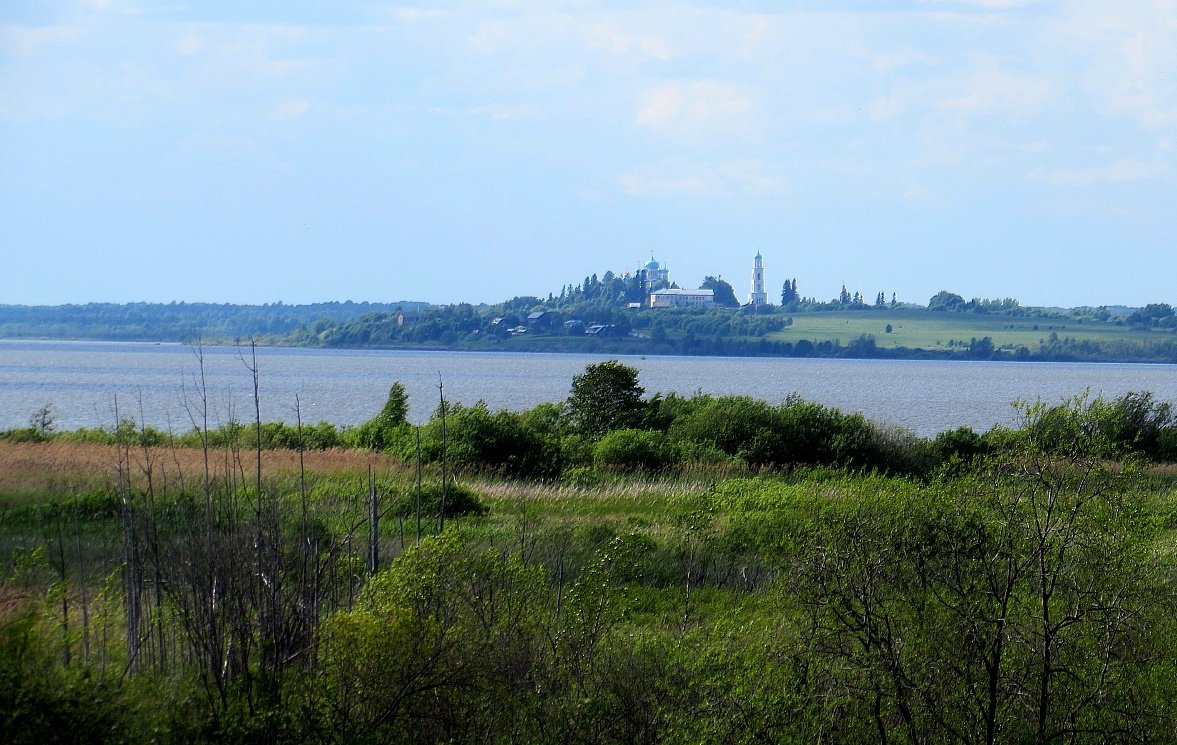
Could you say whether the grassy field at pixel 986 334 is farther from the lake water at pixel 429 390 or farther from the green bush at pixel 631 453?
the green bush at pixel 631 453

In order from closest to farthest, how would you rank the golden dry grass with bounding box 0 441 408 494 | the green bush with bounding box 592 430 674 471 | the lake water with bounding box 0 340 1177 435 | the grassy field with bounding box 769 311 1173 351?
1. the golden dry grass with bounding box 0 441 408 494
2. the green bush with bounding box 592 430 674 471
3. the lake water with bounding box 0 340 1177 435
4. the grassy field with bounding box 769 311 1173 351

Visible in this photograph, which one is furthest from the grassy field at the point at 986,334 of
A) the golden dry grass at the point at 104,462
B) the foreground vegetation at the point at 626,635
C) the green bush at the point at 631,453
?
the foreground vegetation at the point at 626,635

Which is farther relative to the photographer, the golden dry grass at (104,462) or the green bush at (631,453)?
the green bush at (631,453)

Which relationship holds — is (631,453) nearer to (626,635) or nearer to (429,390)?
(626,635)

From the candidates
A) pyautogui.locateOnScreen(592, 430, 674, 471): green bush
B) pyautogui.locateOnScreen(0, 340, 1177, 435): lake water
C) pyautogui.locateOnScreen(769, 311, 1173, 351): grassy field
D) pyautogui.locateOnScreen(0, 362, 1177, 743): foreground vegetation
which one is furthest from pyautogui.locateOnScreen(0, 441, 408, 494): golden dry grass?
pyautogui.locateOnScreen(769, 311, 1173, 351): grassy field

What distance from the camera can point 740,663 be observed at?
9.92 meters

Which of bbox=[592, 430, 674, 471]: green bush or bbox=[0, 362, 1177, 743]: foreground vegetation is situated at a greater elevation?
bbox=[0, 362, 1177, 743]: foreground vegetation

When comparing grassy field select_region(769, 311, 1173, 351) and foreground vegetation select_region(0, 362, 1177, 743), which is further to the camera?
grassy field select_region(769, 311, 1173, 351)

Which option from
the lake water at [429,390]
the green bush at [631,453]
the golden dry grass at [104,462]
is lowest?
the lake water at [429,390]

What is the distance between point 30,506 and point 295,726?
11123 mm

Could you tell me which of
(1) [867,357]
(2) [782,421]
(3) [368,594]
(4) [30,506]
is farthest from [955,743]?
(1) [867,357]

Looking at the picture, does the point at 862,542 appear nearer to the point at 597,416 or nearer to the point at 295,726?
the point at 295,726

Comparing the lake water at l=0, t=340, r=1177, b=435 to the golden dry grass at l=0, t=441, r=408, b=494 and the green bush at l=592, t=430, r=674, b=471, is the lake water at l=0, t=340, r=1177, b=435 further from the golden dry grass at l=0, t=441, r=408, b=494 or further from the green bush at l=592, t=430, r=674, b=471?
the green bush at l=592, t=430, r=674, b=471

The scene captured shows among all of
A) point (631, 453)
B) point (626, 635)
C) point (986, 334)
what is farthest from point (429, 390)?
point (986, 334)
